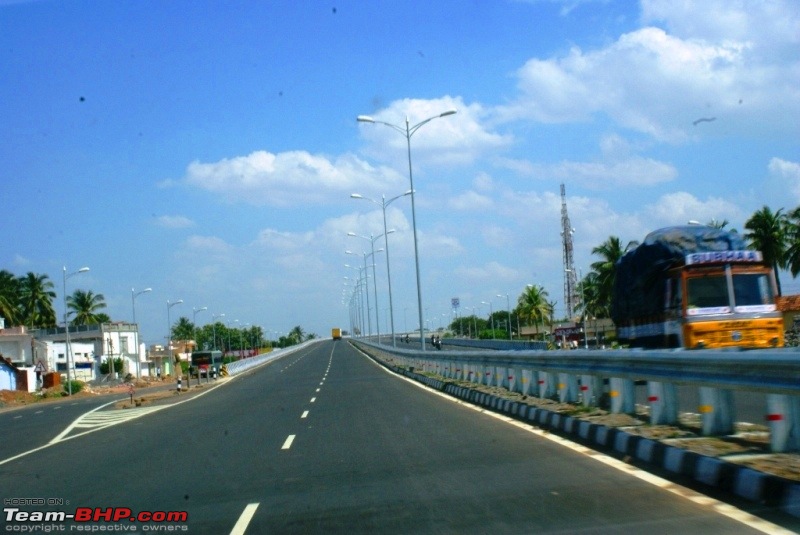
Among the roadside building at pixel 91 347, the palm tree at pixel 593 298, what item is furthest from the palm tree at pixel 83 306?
the palm tree at pixel 593 298

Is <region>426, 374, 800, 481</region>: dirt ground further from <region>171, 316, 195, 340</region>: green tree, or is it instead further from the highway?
<region>171, 316, 195, 340</region>: green tree

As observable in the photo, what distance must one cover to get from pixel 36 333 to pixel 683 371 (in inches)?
4171

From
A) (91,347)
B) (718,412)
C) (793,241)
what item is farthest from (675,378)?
(91,347)

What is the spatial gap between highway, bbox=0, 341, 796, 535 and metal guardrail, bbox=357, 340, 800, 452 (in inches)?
49.2

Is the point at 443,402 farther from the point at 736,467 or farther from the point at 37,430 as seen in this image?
the point at 736,467

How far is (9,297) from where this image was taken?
105 meters

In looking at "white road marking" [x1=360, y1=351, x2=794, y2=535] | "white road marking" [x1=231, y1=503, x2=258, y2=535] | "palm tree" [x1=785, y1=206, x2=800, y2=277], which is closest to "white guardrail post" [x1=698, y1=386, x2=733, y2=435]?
"white road marking" [x1=360, y1=351, x2=794, y2=535]

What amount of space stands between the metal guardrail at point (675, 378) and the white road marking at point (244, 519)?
16.8 feet

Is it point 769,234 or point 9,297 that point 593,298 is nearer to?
point 769,234

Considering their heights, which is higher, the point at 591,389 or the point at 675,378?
the point at 675,378

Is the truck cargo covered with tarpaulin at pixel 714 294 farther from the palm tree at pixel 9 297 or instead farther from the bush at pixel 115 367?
the bush at pixel 115 367

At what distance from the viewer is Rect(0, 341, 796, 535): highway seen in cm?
795

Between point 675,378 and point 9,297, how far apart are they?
4179 inches

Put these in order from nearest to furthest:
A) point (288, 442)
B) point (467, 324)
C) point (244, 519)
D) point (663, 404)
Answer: point (244, 519) → point (663, 404) → point (288, 442) → point (467, 324)
